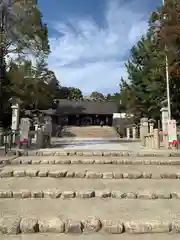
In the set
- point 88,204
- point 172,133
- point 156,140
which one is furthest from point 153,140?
point 88,204

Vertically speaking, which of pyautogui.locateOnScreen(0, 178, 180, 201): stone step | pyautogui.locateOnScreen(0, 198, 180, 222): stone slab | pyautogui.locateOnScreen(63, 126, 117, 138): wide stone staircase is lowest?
pyautogui.locateOnScreen(0, 198, 180, 222): stone slab

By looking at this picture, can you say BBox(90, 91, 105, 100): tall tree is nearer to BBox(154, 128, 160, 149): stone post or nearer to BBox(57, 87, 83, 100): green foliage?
BBox(57, 87, 83, 100): green foliage

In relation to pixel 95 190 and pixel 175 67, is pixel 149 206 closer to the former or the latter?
pixel 95 190

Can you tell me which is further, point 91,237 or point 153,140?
point 153,140

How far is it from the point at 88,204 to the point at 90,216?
0.70m

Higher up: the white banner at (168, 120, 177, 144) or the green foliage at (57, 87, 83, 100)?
the green foliage at (57, 87, 83, 100)

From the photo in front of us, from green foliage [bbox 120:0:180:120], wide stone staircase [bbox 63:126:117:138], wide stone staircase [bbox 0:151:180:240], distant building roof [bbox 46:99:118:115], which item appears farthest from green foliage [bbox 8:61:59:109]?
wide stone staircase [bbox 0:151:180:240]

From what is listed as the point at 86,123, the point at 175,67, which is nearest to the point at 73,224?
the point at 175,67

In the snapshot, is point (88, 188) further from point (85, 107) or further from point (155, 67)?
point (85, 107)

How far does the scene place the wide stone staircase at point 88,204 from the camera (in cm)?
350

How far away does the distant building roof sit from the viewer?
49500 millimetres

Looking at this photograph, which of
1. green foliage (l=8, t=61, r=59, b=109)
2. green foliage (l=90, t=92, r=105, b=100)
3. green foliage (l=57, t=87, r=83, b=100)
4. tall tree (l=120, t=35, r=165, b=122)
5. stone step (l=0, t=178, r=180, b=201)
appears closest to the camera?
stone step (l=0, t=178, r=180, b=201)

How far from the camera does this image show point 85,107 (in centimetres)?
5112

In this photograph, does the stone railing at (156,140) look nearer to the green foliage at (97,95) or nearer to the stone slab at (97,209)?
the stone slab at (97,209)
